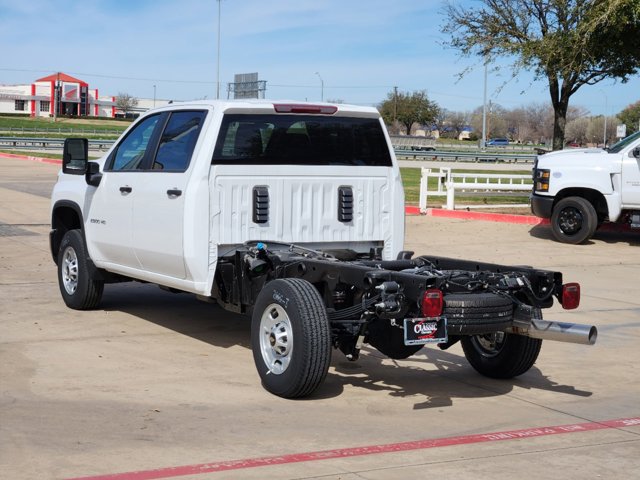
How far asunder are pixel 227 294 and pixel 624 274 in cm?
750

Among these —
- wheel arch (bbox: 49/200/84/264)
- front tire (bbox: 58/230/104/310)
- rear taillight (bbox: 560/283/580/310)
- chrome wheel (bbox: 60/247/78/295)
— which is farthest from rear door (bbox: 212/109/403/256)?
wheel arch (bbox: 49/200/84/264)

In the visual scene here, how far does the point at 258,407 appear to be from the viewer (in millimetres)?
6570

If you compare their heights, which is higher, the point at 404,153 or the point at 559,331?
the point at 404,153

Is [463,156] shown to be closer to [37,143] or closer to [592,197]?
[37,143]

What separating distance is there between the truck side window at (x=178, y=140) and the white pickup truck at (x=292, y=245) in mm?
14

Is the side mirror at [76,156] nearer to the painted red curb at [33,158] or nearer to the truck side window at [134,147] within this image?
the truck side window at [134,147]

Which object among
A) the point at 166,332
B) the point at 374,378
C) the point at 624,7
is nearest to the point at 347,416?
the point at 374,378

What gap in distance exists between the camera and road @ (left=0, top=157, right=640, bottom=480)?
214 inches

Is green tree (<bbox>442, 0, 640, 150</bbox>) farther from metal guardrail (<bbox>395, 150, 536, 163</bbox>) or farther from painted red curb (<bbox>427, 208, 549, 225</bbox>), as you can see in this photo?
metal guardrail (<bbox>395, 150, 536, 163</bbox>)

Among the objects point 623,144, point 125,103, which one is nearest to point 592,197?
point 623,144

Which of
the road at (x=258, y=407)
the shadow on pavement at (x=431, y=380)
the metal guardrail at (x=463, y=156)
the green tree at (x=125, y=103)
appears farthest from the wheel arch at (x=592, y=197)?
the green tree at (x=125, y=103)

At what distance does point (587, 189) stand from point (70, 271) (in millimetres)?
9844

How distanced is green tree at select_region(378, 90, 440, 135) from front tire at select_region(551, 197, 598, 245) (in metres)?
93.6

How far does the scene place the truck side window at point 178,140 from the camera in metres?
7.96
